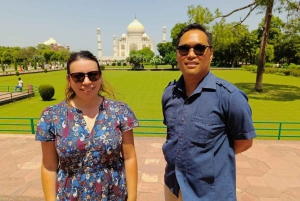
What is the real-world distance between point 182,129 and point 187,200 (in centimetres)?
50

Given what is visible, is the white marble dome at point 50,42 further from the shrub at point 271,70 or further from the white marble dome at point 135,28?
the shrub at point 271,70

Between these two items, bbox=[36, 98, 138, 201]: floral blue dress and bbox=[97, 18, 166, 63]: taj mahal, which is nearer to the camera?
bbox=[36, 98, 138, 201]: floral blue dress

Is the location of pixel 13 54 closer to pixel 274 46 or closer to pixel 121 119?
pixel 274 46

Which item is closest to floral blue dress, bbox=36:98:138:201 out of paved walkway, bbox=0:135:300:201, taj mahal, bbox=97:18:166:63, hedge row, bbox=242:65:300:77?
paved walkway, bbox=0:135:300:201

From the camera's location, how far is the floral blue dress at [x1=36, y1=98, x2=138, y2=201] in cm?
150

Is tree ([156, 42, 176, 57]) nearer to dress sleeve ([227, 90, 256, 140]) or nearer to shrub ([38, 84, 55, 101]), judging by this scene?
shrub ([38, 84, 55, 101])

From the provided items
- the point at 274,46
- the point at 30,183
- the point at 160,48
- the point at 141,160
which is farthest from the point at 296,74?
the point at 160,48

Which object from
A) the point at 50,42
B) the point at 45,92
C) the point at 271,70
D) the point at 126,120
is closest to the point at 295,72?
the point at 271,70

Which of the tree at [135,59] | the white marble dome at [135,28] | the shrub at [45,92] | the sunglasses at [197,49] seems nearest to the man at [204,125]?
the sunglasses at [197,49]

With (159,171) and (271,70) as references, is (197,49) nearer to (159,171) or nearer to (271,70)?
(159,171)

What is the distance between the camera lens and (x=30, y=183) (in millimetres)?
3465

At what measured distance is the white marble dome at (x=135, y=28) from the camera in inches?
3063

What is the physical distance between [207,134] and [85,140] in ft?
2.61

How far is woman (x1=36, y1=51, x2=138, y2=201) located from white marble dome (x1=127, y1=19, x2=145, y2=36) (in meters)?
79.9
